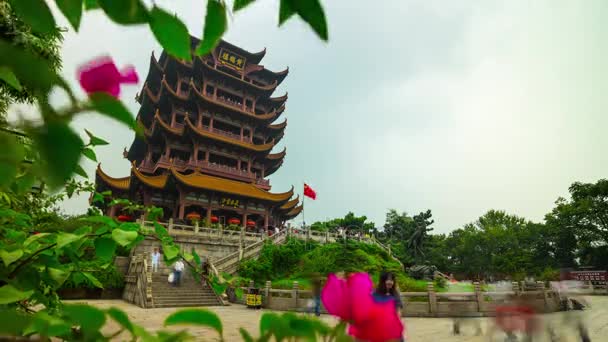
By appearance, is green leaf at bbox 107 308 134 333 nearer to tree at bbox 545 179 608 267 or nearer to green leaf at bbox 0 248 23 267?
green leaf at bbox 0 248 23 267

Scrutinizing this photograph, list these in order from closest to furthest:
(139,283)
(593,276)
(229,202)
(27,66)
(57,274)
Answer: (27,66) → (57,274) → (139,283) → (229,202) → (593,276)

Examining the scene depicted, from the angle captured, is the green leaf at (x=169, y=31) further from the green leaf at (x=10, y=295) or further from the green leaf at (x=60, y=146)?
the green leaf at (x=10, y=295)

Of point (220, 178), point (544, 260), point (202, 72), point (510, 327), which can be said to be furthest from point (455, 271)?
point (510, 327)

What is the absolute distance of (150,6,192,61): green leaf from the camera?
1.40 feet

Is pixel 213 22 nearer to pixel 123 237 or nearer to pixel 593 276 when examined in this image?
pixel 123 237

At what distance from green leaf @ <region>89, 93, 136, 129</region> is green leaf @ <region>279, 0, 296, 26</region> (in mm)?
214

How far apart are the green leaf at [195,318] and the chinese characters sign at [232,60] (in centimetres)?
Answer: 2624

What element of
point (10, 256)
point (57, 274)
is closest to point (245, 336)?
point (10, 256)

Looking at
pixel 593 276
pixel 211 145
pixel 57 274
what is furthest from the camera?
pixel 211 145

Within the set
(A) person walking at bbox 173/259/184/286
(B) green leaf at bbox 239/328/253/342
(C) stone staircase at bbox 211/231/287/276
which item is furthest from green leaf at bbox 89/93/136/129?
(C) stone staircase at bbox 211/231/287/276

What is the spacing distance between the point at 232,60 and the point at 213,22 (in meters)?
26.7

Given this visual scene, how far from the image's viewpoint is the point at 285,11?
42 centimetres

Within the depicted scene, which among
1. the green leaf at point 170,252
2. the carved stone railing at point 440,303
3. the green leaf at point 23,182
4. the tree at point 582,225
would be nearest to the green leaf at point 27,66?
the green leaf at point 23,182

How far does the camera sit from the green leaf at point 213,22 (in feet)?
1.43
